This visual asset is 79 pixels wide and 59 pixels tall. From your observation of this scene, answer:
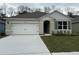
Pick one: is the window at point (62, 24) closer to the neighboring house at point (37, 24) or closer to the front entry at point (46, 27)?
the neighboring house at point (37, 24)

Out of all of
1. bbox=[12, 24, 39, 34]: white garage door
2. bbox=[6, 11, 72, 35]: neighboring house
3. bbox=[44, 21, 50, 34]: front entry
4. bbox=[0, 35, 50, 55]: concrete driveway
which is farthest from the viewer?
bbox=[44, 21, 50, 34]: front entry

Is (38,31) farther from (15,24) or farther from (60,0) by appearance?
(60,0)

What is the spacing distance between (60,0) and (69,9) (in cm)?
5159

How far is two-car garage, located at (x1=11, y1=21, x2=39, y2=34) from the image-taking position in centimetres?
3025

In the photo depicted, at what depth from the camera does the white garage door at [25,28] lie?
30.2m

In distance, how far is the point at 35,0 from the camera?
7262mm

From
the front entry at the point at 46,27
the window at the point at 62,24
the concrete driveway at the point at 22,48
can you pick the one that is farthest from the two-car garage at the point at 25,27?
the concrete driveway at the point at 22,48

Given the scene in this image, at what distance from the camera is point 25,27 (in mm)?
30203

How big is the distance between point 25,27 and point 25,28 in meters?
0.16

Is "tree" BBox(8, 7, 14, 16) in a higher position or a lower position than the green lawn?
higher

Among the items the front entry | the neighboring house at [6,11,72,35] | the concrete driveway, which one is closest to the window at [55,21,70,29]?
the neighboring house at [6,11,72,35]

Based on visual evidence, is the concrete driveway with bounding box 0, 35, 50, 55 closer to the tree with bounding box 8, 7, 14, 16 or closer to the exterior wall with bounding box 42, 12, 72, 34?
the exterior wall with bounding box 42, 12, 72, 34

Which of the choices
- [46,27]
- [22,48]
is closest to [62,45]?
[22,48]
